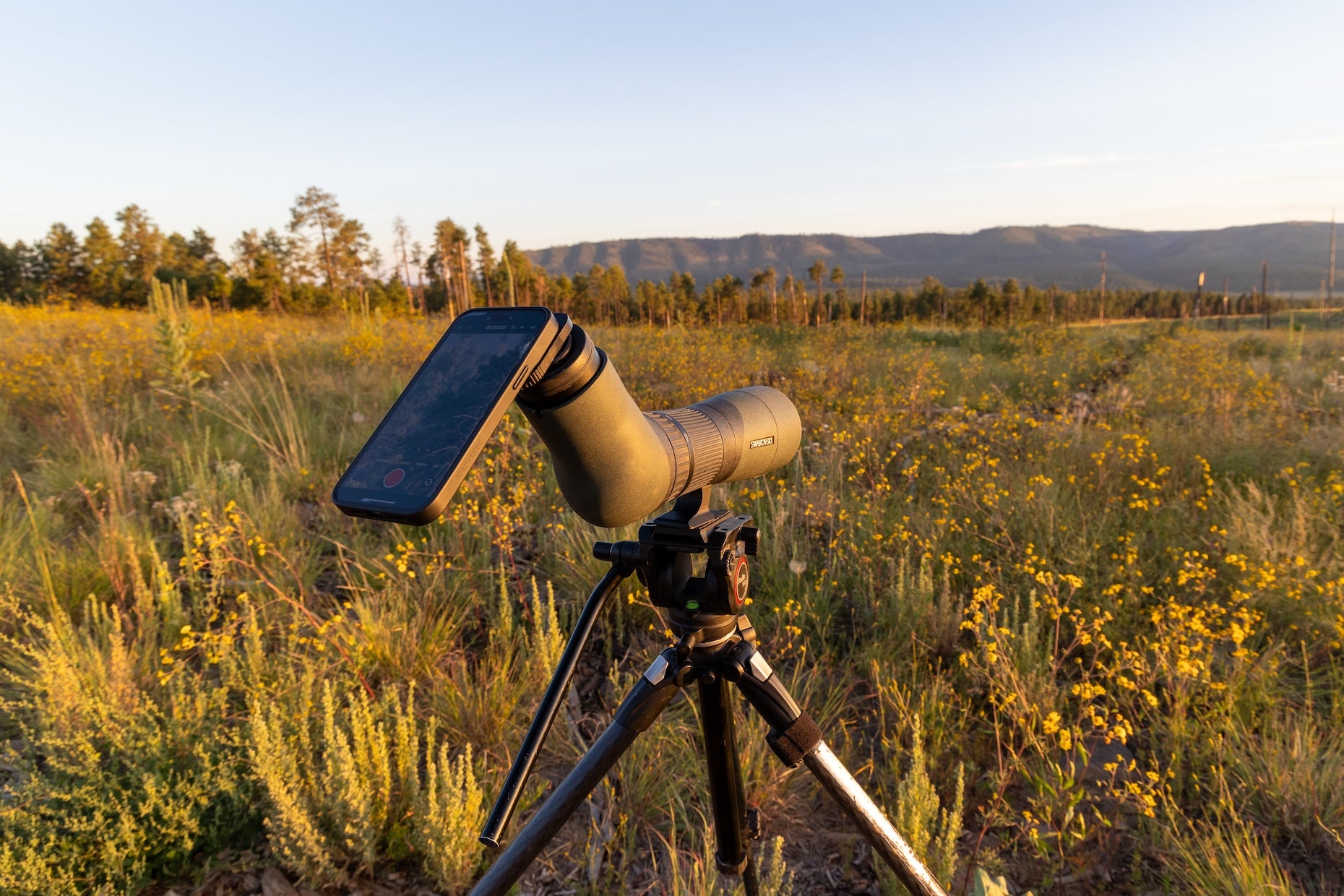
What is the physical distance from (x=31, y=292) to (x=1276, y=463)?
138 ft

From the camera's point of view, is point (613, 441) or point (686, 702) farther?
point (686, 702)

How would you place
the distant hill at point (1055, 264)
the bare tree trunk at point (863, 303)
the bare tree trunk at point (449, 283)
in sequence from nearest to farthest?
1. the bare tree trunk at point (449, 283)
2. the bare tree trunk at point (863, 303)
3. the distant hill at point (1055, 264)

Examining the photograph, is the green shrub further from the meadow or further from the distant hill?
the distant hill

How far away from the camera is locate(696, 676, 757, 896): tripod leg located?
3.53ft

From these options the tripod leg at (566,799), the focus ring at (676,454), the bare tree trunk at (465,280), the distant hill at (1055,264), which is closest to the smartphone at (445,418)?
the focus ring at (676,454)

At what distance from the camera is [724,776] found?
1.14 m

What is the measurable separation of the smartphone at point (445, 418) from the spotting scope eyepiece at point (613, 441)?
0.19 feet

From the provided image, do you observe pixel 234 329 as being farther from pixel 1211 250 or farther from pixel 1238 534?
pixel 1211 250

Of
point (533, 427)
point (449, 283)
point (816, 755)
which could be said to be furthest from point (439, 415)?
point (449, 283)

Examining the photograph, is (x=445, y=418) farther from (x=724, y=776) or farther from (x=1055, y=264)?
(x=1055, y=264)

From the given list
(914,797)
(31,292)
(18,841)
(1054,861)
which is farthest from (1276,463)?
(31,292)

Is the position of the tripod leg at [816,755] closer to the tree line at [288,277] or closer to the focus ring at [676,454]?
the focus ring at [676,454]

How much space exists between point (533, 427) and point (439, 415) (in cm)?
12

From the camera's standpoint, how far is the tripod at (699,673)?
0.98m
